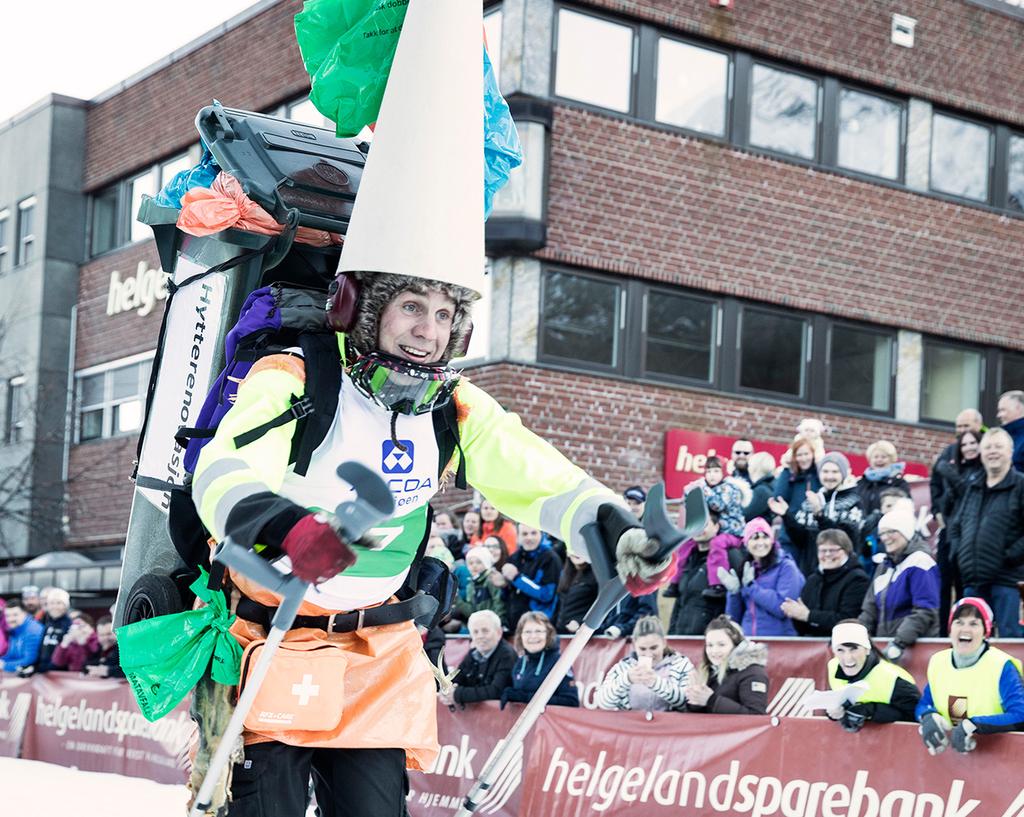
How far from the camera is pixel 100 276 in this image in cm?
2356

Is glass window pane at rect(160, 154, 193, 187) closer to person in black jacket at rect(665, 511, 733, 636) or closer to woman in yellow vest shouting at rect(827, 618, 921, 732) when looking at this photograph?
person in black jacket at rect(665, 511, 733, 636)

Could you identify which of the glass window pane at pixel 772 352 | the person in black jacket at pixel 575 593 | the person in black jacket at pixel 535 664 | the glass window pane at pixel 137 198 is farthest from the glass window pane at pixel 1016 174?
the person in black jacket at pixel 535 664

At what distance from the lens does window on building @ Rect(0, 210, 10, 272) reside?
83.1 feet

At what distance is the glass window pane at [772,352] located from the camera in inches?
690

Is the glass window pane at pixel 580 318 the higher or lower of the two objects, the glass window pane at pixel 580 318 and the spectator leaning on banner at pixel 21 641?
the higher

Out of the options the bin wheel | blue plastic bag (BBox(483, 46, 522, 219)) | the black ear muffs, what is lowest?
the bin wheel

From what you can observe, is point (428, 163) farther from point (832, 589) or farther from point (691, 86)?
point (691, 86)

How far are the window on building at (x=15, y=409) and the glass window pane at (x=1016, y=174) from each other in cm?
1604

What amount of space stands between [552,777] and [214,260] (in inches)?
213

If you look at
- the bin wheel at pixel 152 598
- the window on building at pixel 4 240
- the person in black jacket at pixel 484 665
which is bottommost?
the person in black jacket at pixel 484 665

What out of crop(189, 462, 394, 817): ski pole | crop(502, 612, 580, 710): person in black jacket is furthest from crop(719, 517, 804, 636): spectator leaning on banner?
crop(189, 462, 394, 817): ski pole

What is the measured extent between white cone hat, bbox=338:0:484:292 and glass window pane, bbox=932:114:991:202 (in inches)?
653

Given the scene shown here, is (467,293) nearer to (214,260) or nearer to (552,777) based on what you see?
(214,260)

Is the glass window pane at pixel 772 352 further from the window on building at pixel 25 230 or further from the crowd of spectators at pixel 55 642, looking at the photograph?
the window on building at pixel 25 230
